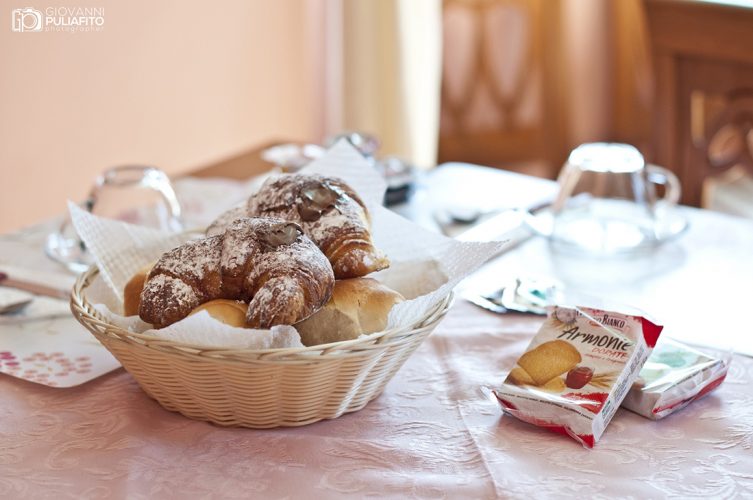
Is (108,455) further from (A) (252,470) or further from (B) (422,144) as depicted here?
(B) (422,144)

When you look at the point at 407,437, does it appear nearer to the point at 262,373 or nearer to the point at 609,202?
the point at 262,373

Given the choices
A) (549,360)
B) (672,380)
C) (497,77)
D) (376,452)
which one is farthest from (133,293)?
(497,77)

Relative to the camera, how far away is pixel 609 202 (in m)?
1.36

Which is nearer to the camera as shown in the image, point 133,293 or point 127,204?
point 133,293

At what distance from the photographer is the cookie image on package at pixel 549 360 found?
33.3 inches

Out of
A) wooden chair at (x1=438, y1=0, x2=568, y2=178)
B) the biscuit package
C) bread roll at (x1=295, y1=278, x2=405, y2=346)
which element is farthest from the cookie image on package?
wooden chair at (x1=438, y1=0, x2=568, y2=178)

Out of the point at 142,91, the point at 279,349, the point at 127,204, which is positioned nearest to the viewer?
the point at 279,349

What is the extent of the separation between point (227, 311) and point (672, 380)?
41 centimetres

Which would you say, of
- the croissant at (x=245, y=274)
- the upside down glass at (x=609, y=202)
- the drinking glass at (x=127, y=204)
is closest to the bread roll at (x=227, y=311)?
the croissant at (x=245, y=274)

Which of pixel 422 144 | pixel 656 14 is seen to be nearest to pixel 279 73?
pixel 422 144

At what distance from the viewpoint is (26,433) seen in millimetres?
840

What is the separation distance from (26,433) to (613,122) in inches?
123

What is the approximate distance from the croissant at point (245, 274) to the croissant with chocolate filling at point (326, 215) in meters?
0.04

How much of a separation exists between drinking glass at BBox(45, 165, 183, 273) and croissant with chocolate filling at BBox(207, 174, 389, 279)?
0.40 m
